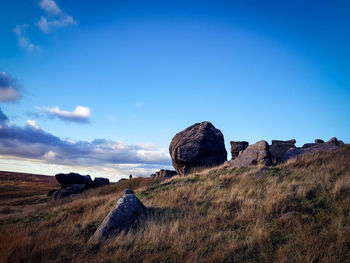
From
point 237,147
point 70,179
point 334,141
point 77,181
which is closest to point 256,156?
point 237,147

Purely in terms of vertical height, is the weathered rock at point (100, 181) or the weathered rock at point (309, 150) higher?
the weathered rock at point (309, 150)

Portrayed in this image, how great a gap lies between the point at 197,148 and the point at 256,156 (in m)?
6.25

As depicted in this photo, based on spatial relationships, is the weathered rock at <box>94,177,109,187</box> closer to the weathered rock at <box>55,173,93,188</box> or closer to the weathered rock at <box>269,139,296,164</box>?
the weathered rock at <box>55,173,93,188</box>

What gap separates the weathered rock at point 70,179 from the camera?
3259 centimetres

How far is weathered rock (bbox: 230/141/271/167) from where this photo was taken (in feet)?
56.4

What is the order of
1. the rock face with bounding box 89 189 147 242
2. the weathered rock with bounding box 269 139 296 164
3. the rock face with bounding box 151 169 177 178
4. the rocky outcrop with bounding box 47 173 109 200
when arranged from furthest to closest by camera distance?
the rocky outcrop with bounding box 47 173 109 200 → the rock face with bounding box 151 169 177 178 → the weathered rock with bounding box 269 139 296 164 → the rock face with bounding box 89 189 147 242

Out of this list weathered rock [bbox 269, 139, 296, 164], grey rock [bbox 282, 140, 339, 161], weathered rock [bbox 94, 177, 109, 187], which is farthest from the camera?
weathered rock [bbox 94, 177, 109, 187]

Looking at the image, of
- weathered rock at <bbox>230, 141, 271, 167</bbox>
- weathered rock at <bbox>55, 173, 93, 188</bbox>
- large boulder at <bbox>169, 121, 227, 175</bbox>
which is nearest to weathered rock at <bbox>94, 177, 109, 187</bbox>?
weathered rock at <bbox>55, 173, 93, 188</bbox>

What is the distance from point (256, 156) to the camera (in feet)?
58.5

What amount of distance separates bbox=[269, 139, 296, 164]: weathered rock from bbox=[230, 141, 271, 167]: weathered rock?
113 centimetres

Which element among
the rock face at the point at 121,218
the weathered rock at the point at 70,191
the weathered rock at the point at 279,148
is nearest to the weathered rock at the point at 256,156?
the weathered rock at the point at 279,148

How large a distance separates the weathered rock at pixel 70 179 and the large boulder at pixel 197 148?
653 inches

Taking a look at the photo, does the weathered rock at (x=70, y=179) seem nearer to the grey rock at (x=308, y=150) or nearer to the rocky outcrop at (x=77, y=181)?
the rocky outcrop at (x=77, y=181)

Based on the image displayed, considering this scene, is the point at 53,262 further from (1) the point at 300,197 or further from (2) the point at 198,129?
(2) the point at 198,129
